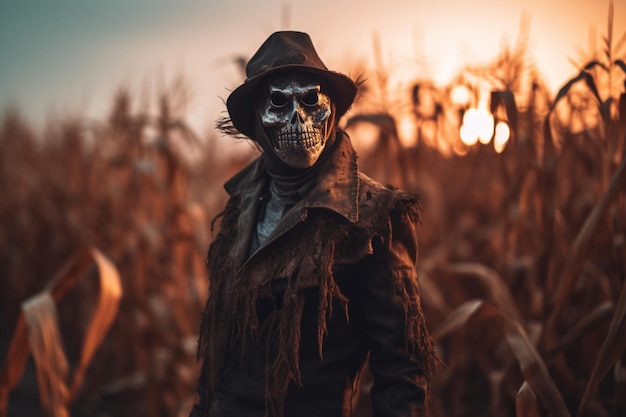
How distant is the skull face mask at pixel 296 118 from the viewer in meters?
1.75

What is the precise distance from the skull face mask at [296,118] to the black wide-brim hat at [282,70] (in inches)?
1.6

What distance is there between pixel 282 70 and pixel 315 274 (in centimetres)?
58

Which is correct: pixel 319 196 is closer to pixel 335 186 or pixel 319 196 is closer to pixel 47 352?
pixel 335 186

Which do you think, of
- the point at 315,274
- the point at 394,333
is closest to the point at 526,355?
the point at 394,333

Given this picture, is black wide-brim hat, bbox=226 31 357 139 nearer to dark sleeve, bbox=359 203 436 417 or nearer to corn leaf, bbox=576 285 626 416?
dark sleeve, bbox=359 203 436 417

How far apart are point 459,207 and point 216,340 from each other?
134 inches

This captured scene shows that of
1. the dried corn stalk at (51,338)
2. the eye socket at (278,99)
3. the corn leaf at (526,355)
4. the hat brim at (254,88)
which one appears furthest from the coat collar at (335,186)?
the dried corn stalk at (51,338)

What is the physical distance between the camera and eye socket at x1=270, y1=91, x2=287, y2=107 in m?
1.80

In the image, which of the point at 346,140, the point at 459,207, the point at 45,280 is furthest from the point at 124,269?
the point at 346,140

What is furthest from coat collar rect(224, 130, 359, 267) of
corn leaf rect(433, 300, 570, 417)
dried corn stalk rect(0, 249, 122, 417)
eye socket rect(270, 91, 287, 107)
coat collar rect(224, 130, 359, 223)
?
dried corn stalk rect(0, 249, 122, 417)

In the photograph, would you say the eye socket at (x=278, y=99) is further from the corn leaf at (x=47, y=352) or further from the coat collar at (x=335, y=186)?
the corn leaf at (x=47, y=352)

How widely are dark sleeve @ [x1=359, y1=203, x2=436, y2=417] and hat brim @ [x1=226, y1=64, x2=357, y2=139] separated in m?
0.42

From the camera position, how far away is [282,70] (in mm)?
1789

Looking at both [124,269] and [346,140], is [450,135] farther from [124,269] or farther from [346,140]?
[346,140]
